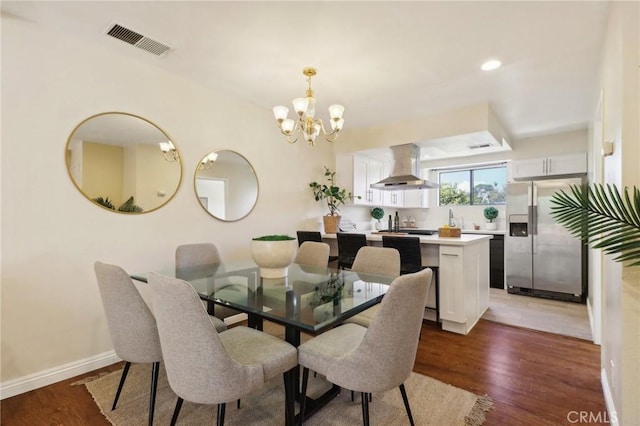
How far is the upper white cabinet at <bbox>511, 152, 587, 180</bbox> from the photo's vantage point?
14.7 ft

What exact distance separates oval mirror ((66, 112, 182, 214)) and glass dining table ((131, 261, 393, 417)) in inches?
31.2

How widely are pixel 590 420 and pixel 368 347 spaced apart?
1.55m

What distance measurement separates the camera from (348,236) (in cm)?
341

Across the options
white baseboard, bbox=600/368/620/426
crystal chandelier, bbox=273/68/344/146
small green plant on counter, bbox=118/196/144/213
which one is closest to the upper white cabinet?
white baseboard, bbox=600/368/620/426

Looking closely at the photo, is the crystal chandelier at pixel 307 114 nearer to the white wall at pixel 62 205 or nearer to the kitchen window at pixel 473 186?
the white wall at pixel 62 205

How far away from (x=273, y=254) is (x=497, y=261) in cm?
436

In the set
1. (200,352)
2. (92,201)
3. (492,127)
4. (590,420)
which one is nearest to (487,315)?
(590,420)

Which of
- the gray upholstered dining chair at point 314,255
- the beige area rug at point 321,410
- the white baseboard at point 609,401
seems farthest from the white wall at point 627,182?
the gray upholstered dining chair at point 314,255

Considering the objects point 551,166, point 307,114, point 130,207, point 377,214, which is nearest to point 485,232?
point 551,166

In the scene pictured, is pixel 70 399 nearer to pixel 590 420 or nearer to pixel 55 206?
pixel 55 206

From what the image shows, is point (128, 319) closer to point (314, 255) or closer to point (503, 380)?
point (314, 255)

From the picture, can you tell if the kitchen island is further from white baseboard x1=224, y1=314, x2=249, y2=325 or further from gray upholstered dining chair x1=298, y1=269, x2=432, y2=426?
white baseboard x1=224, y1=314, x2=249, y2=325

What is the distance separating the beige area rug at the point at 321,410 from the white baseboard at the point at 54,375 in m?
0.25

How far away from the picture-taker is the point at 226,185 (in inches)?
131
